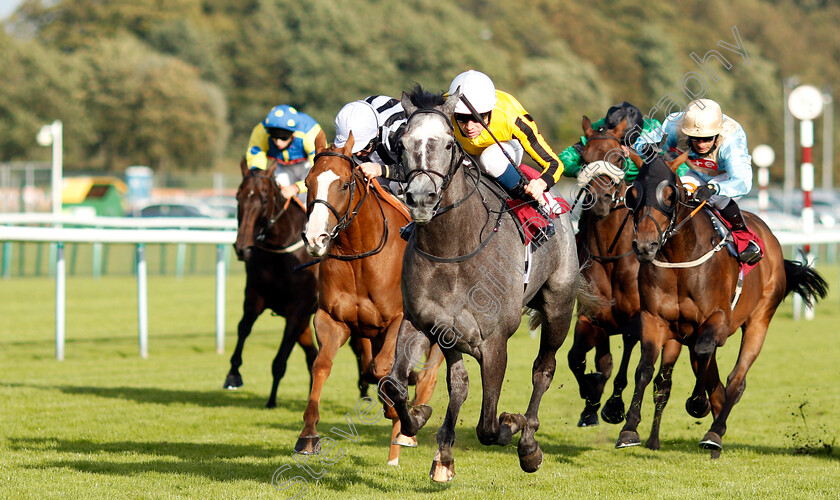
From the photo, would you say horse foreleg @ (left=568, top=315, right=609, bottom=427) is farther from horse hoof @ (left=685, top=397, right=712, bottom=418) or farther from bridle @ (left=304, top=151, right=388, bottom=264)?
bridle @ (left=304, top=151, right=388, bottom=264)

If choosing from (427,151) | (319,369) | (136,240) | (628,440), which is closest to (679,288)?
(628,440)

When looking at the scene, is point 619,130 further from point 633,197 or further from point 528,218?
point 528,218

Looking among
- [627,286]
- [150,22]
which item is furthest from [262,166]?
[150,22]

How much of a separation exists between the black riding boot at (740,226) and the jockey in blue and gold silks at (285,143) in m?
2.83

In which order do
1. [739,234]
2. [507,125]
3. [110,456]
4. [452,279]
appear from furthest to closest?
[739,234] → [110,456] → [507,125] → [452,279]

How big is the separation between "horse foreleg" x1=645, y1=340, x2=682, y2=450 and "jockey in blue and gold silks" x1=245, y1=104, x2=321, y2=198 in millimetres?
2785

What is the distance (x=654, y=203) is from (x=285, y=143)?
10.3 ft

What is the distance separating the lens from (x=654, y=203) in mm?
5230

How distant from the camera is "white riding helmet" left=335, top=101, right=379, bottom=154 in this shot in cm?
555

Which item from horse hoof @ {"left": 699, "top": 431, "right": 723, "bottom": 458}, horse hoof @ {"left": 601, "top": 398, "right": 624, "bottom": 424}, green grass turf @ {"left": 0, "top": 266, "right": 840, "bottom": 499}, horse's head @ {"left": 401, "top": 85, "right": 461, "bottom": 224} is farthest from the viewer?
horse hoof @ {"left": 601, "top": 398, "right": 624, "bottom": 424}

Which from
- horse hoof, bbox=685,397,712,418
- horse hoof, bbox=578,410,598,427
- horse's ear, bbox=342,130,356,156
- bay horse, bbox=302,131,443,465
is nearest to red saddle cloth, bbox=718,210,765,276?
horse hoof, bbox=685,397,712,418

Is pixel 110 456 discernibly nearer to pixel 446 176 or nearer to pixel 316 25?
pixel 446 176

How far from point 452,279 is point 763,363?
6325mm

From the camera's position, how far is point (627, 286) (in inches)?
238
